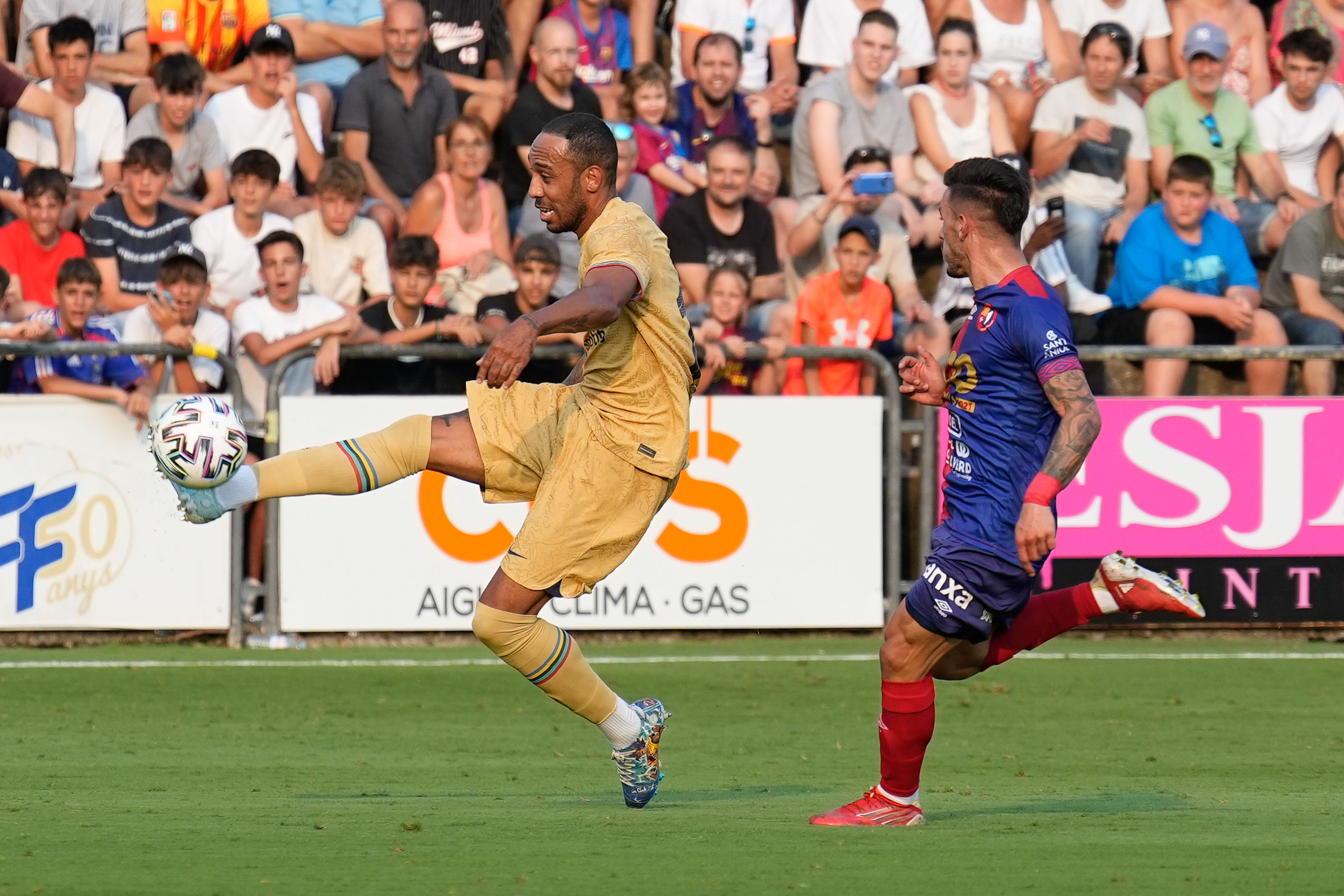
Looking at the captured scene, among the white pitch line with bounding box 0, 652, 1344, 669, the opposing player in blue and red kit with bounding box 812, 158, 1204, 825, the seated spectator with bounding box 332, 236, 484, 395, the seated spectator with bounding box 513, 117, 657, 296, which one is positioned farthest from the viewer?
the seated spectator with bounding box 513, 117, 657, 296

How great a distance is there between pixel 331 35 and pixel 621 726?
8276 mm

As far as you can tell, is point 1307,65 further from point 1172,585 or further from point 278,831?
point 278,831

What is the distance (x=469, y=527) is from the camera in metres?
10.8

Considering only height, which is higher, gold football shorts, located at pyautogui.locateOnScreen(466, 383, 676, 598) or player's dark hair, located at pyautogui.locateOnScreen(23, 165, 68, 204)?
player's dark hair, located at pyautogui.locateOnScreen(23, 165, 68, 204)

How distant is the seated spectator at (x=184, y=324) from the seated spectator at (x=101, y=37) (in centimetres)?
228

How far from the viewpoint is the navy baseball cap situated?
11.8 metres

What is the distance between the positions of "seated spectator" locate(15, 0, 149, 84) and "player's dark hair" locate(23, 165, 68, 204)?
1391 mm

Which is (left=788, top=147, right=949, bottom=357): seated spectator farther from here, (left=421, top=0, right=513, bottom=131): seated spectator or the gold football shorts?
the gold football shorts

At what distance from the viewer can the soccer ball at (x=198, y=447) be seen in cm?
608

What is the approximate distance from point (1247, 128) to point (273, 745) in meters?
8.95

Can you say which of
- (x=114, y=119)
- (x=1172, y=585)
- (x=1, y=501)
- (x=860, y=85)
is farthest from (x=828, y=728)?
(x=114, y=119)

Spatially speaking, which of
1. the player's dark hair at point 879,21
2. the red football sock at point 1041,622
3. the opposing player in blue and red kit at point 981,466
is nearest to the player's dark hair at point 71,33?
the player's dark hair at point 879,21

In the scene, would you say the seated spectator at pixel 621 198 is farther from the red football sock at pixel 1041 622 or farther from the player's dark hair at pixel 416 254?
the red football sock at pixel 1041 622

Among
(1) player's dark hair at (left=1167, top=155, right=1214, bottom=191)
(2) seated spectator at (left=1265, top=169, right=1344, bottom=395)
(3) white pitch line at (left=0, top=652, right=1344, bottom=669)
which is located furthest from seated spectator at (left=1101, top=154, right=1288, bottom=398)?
(3) white pitch line at (left=0, top=652, right=1344, bottom=669)
